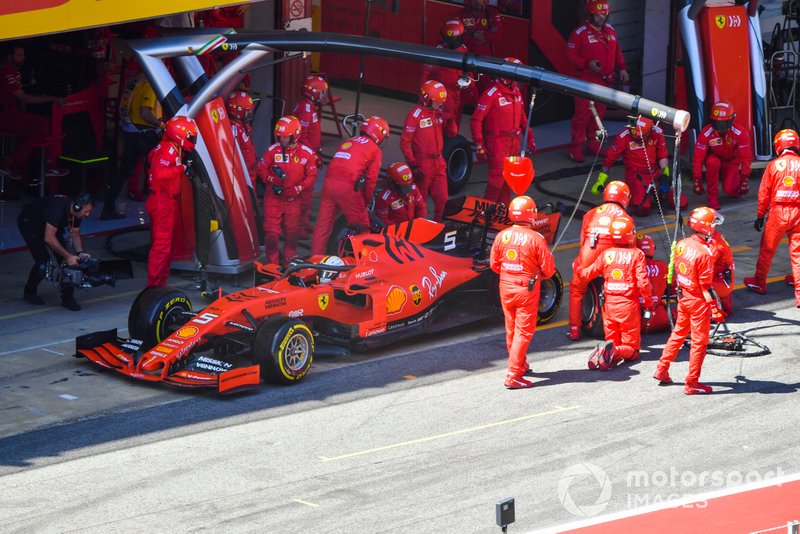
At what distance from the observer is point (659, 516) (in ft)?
30.4

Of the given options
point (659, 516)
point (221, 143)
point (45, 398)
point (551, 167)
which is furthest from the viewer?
point (551, 167)

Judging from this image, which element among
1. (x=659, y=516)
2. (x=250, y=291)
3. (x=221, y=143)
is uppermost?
(x=221, y=143)

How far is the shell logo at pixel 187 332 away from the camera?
1226 cm

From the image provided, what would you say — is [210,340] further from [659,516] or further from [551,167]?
[551,167]

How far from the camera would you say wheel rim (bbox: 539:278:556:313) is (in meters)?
14.2

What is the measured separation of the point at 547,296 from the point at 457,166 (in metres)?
4.97

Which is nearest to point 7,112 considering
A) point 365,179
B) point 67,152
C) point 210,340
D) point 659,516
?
point 67,152

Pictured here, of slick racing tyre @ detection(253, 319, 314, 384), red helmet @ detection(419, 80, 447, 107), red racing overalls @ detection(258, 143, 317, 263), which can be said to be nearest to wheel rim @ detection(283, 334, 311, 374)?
slick racing tyre @ detection(253, 319, 314, 384)

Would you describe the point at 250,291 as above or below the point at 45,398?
above

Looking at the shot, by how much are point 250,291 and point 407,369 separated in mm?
1699

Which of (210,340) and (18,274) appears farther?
(18,274)

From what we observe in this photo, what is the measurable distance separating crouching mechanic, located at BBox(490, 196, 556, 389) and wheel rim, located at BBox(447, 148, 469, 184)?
6.10 m

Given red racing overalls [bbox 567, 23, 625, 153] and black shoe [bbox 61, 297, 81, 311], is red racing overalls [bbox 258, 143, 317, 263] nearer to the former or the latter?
black shoe [bbox 61, 297, 81, 311]

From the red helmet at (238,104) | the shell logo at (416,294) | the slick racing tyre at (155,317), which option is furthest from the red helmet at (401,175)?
the slick racing tyre at (155,317)
